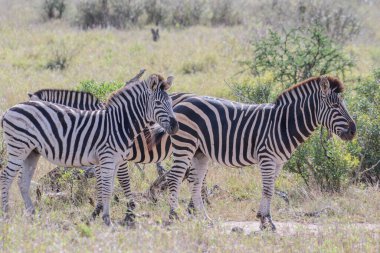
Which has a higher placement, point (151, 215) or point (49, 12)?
point (151, 215)

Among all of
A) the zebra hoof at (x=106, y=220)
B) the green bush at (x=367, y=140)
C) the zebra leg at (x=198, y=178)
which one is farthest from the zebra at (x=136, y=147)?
the green bush at (x=367, y=140)

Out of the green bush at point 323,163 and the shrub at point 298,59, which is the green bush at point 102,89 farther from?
the shrub at point 298,59

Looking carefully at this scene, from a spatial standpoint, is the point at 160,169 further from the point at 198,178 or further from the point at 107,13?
the point at 107,13

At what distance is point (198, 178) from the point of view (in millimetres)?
8992

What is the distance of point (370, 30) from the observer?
31125mm

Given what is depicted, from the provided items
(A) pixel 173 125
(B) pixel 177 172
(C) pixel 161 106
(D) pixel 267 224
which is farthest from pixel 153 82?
(D) pixel 267 224

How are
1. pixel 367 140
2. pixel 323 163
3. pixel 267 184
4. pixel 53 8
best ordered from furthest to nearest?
pixel 53 8
pixel 367 140
pixel 323 163
pixel 267 184

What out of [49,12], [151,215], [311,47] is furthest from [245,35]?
[151,215]

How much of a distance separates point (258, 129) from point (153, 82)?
1.43 meters

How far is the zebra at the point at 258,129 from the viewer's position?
8.30m

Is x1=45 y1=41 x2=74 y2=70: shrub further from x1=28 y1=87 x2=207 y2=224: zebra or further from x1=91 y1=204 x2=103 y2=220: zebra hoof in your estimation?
x1=91 y1=204 x2=103 y2=220: zebra hoof

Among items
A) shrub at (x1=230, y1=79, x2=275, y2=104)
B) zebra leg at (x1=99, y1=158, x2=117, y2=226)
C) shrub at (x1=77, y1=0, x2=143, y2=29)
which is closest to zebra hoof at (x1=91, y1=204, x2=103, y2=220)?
zebra leg at (x1=99, y1=158, x2=117, y2=226)

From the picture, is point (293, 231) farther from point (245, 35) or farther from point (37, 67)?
point (245, 35)

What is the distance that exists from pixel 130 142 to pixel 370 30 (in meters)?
24.9
